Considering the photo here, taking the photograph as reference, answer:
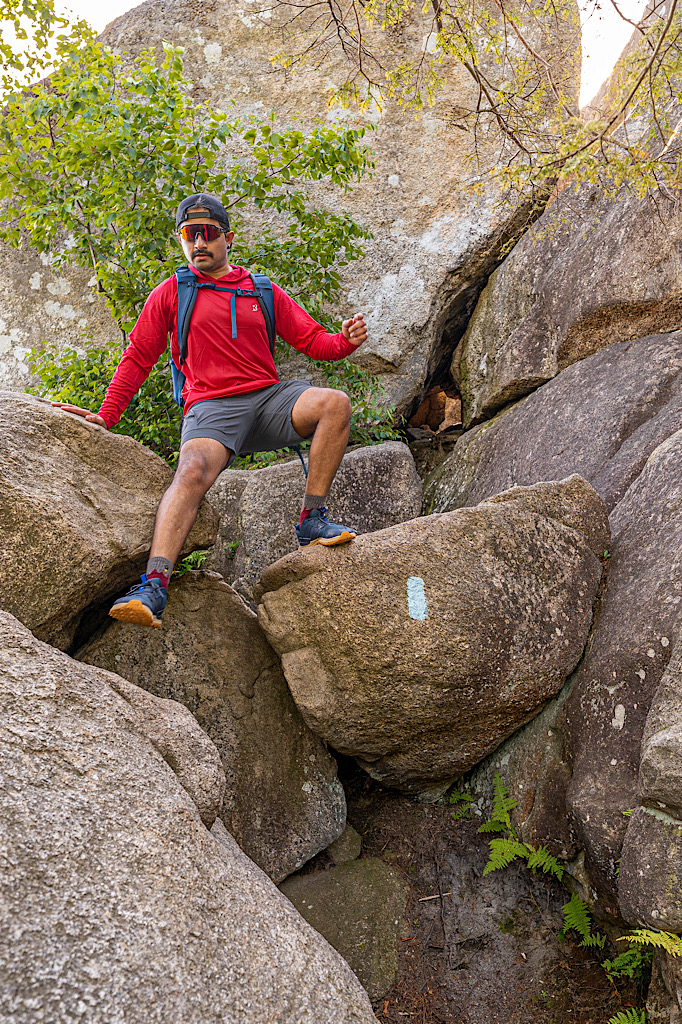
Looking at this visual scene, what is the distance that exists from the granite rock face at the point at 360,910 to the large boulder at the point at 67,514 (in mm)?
2284

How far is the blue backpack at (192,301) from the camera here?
514 cm

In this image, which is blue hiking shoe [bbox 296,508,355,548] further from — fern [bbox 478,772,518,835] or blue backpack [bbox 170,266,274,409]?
fern [bbox 478,772,518,835]

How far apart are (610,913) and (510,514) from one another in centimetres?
248

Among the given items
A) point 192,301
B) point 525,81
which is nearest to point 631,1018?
point 192,301

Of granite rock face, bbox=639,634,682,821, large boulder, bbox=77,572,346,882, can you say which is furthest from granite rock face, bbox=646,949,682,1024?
large boulder, bbox=77,572,346,882

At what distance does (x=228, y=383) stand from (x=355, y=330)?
0.98 metres

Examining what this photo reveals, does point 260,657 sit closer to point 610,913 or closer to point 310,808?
point 310,808

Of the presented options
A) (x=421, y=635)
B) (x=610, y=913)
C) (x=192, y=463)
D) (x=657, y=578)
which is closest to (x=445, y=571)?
(x=421, y=635)

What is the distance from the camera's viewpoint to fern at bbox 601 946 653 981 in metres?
3.84

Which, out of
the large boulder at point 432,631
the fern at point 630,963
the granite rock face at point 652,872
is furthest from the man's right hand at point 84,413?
the fern at point 630,963

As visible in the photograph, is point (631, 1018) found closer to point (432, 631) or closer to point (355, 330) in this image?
point (432, 631)

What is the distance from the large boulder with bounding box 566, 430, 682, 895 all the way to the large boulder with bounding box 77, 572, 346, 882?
69.0 inches

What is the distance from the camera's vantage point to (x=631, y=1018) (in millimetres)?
3543

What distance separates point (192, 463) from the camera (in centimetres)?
481
